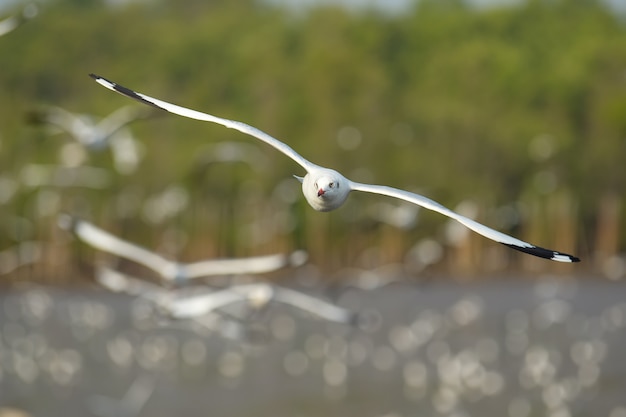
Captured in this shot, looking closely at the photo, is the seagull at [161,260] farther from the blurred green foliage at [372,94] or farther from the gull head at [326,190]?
the blurred green foliage at [372,94]

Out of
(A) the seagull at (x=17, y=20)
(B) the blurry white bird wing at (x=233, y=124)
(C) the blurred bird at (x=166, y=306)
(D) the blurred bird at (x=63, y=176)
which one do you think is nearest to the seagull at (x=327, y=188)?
(B) the blurry white bird wing at (x=233, y=124)

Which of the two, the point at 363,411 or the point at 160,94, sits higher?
the point at 160,94

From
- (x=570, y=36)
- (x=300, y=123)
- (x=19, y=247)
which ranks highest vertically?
(x=570, y=36)

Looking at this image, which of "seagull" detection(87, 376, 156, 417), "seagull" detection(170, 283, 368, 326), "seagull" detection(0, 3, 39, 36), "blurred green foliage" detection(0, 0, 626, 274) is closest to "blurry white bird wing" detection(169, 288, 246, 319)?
"seagull" detection(170, 283, 368, 326)

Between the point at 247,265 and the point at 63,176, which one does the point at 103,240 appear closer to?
the point at 247,265

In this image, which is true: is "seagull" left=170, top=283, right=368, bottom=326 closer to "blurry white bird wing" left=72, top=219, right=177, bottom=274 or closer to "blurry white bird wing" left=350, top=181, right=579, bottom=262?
Result: "blurry white bird wing" left=72, top=219, right=177, bottom=274

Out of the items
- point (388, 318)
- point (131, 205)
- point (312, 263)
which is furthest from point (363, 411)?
point (131, 205)

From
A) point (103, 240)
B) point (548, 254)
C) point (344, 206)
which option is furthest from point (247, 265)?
point (344, 206)

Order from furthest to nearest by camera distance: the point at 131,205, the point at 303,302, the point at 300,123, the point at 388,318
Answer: the point at 300,123
the point at 131,205
the point at 388,318
the point at 303,302

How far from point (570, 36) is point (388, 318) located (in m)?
47.5

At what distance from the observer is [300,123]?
8075 cm

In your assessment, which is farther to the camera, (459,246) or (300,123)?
(300,123)

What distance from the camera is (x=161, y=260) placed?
76.1ft

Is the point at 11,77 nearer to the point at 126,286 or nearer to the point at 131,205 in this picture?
the point at 131,205
